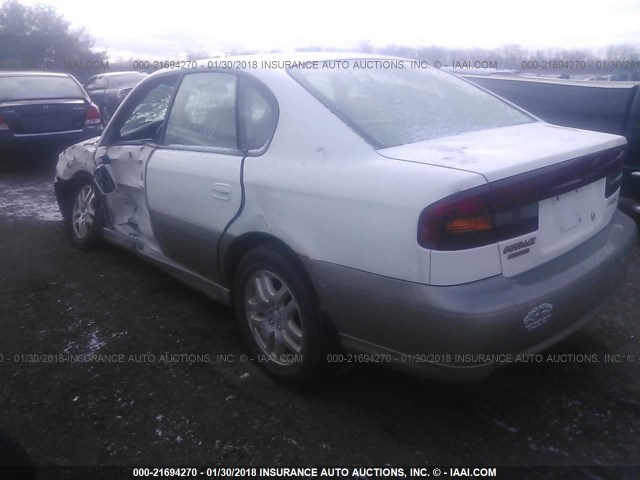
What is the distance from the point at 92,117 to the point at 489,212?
803 cm

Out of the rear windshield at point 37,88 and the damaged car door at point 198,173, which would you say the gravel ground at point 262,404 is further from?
the rear windshield at point 37,88

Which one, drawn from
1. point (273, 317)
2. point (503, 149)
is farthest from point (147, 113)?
point (503, 149)

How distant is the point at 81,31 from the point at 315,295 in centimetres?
2853

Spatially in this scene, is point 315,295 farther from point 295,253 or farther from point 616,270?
point 616,270

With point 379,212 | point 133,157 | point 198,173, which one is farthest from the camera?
point 133,157

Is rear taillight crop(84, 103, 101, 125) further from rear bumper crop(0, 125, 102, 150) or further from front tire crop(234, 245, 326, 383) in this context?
front tire crop(234, 245, 326, 383)

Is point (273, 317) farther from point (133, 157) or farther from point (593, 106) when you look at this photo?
point (593, 106)

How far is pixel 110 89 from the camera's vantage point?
13.0m

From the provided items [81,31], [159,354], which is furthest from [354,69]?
[81,31]

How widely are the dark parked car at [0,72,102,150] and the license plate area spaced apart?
7.76 metres

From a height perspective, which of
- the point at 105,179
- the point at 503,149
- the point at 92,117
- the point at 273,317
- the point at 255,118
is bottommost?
the point at 273,317

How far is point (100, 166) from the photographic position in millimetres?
4266

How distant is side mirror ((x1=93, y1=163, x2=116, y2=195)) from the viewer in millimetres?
4211

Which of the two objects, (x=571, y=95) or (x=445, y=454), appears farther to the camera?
(x=571, y=95)
